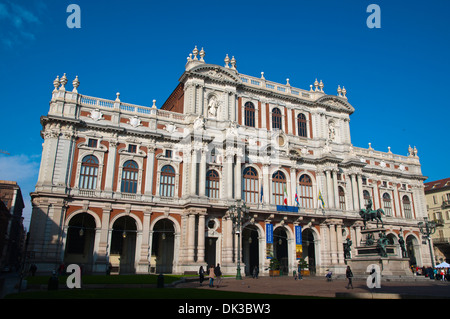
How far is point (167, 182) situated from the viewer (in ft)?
136

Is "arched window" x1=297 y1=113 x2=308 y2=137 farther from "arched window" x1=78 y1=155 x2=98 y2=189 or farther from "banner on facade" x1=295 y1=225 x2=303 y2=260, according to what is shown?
"arched window" x1=78 y1=155 x2=98 y2=189

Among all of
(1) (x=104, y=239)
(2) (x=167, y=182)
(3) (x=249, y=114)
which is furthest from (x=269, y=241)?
(1) (x=104, y=239)

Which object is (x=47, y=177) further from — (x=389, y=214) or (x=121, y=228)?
(x=389, y=214)

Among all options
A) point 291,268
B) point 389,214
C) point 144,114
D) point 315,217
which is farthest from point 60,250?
point 389,214

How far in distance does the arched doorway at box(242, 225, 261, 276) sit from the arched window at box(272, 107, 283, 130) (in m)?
14.0

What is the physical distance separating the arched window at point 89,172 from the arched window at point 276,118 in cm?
2292

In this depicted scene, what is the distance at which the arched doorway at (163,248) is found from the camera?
135ft

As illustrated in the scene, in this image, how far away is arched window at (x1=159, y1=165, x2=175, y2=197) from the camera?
41.0 m

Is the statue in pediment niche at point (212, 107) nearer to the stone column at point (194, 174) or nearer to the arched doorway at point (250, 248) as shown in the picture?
the stone column at point (194, 174)

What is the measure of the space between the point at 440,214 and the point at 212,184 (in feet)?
153

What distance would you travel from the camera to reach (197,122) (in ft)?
137

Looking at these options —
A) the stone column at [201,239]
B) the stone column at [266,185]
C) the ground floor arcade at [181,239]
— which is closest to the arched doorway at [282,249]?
the ground floor arcade at [181,239]
